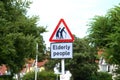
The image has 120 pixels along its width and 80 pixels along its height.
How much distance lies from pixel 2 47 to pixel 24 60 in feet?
11.1

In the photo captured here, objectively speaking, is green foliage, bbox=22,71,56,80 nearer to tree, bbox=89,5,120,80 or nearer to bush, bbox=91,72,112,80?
tree, bbox=89,5,120,80

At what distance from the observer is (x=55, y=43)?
15.4m

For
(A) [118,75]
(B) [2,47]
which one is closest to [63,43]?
(B) [2,47]

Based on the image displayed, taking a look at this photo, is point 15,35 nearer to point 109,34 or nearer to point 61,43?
point 109,34

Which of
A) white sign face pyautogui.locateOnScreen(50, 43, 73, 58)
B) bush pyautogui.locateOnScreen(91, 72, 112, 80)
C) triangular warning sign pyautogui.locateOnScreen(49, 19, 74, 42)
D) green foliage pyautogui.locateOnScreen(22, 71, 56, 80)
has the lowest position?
bush pyautogui.locateOnScreen(91, 72, 112, 80)

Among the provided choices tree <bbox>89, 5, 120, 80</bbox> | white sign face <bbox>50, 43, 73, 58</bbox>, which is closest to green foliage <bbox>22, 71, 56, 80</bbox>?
tree <bbox>89, 5, 120, 80</bbox>

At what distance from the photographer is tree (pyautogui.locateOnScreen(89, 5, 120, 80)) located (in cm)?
3518

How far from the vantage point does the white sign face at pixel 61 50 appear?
50.5 ft

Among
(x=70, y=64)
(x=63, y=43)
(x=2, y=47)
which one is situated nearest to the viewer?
(x=63, y=43)

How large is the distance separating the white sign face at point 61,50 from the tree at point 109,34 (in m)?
19.1

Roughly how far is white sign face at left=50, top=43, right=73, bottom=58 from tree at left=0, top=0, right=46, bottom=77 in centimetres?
1436

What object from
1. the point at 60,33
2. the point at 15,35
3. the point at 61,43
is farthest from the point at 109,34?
the point at 61,43

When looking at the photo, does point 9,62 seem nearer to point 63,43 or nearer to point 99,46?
point 99,46

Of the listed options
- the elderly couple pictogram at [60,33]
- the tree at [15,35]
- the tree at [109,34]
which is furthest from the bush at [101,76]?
the elderly couple pictogram at [60,33]
